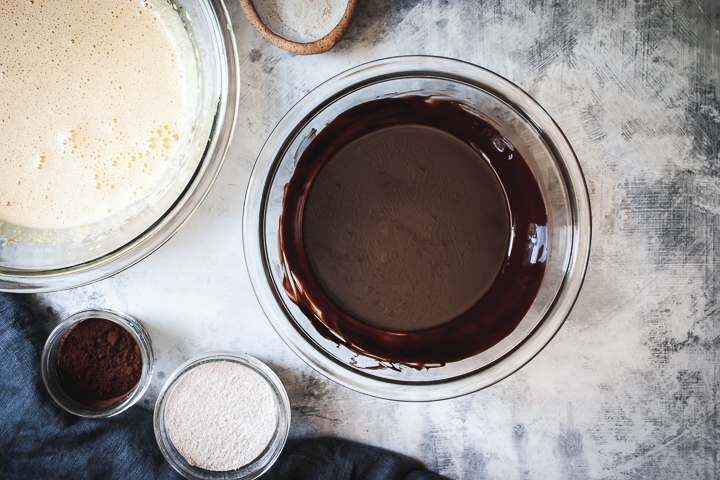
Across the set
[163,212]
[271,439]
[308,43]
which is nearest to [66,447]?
[271,439]

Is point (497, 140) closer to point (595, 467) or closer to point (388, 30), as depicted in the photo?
point (388, 30)

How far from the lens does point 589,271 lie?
4.39ft

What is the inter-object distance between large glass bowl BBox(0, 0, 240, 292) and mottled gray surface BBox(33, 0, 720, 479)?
3.1 inches

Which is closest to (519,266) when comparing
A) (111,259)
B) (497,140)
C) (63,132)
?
(497,140)

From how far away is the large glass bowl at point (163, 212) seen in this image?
1232mm

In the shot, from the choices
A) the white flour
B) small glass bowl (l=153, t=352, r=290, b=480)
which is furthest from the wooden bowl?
small glass bowl (l=153, t=352, r=290, b=480)

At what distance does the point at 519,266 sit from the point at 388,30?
618mm

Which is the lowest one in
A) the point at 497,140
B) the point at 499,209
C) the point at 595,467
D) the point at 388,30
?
the point at 595,467

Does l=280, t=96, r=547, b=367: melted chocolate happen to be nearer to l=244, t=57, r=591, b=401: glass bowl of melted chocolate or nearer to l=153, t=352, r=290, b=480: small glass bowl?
l=244, t=57, r=591, b=401: glass bowl of melted chocolate

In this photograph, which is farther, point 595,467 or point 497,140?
point 595,467

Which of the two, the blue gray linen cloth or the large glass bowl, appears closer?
the large glass bowl

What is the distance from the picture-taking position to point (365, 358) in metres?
1.26

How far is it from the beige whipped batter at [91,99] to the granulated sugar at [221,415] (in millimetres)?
448

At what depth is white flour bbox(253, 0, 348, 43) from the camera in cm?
128
